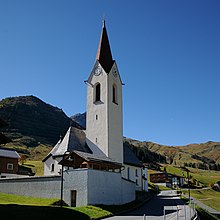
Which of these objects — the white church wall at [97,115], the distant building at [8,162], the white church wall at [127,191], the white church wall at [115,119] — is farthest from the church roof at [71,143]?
the distant building at [8,162]

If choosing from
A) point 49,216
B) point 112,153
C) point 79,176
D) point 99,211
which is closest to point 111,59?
point 112,153

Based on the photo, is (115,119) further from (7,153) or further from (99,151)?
(7,153)

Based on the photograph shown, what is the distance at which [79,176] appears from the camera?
31.0 metres

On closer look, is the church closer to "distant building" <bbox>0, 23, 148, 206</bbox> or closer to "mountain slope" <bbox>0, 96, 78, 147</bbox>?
"distant building" <bbox>0, 23, 148, 206</bbox>

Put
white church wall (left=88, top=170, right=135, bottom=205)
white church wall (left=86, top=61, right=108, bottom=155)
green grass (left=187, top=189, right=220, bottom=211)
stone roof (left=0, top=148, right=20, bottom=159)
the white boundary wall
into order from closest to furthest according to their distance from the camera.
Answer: the white boundary wall, white church wall (left=88, top=170, right=135, bottom=205), white church wall (left=86, top=61, right=108, bottom=155), green grass (left=187, top=189, right=220, bottom=211), stone roof (left=0, top=148, right=20, bottom=159)

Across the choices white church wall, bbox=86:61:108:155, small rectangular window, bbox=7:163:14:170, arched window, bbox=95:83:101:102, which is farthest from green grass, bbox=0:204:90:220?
small rectangular window, bbox=7:163:14:170

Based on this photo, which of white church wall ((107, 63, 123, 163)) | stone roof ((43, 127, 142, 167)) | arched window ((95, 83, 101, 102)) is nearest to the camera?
stone roof ((43, 127, 142, 167))

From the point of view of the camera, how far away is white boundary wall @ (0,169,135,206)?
30.6 metres

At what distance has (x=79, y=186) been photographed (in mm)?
30781

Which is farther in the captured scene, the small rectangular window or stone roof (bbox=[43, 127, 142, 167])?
the small rectangular window

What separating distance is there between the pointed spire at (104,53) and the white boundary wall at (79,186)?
18304 millimetres

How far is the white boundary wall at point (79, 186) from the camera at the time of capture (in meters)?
30.6

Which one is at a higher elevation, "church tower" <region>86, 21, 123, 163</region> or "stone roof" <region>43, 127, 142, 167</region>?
"church tower" <region>86, 21, 123, 163</region>

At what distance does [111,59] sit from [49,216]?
102 ft
